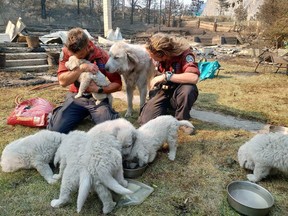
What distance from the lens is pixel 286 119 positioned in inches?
204

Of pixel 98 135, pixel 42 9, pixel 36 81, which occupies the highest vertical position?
pixel 42 9

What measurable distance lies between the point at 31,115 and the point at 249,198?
3.56 metres

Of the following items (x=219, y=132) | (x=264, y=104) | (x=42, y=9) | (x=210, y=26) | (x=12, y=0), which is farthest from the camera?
(x=12, y=0)

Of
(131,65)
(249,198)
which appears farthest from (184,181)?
(131,65)

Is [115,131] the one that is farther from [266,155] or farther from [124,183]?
[266,155]

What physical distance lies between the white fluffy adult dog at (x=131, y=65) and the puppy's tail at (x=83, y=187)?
88.3 inches

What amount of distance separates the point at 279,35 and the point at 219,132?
1427cm

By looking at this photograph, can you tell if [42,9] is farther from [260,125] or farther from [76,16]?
[260,125]

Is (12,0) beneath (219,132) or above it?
above

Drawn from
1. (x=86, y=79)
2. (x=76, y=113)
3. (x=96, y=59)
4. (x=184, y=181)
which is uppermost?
(x=96, y=59)

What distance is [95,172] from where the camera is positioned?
2.41 meters

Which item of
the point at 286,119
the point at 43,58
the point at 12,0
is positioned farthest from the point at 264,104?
the point at 12,0

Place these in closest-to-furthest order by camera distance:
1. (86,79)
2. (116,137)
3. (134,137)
A: (116,137) → (134,137) → (86,79)

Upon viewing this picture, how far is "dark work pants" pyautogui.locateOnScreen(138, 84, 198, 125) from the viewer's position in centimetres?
425
